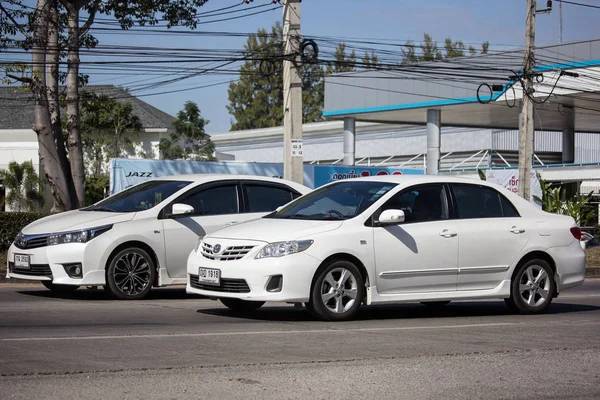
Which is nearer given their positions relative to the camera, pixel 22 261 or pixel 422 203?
pixel 422 203

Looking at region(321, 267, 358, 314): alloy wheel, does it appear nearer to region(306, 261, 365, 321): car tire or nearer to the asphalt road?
region(306, 261, 365, 321): car tire

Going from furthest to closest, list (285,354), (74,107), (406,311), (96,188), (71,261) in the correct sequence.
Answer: (96,188) < (74,107) < (71,261) < (406,311) < (285,354)

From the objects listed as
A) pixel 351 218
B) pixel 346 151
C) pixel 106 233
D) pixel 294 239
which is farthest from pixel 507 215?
pixel 346 151

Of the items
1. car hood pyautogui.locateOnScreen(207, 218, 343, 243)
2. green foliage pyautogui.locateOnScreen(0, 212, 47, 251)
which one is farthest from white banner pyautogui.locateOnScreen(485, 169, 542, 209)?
car hood pyautogui.locateOnScreen(207, 218, 343, 243)

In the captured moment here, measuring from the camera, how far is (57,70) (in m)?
22.7

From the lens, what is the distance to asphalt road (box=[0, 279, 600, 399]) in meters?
6.37

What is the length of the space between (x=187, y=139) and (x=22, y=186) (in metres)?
11.0

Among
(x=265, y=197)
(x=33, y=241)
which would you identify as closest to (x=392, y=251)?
(x=265, y=197)

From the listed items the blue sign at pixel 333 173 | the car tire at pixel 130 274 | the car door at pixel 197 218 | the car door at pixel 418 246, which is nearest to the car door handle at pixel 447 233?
the car door at pixel 418 246

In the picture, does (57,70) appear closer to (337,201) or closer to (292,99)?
(292,99)

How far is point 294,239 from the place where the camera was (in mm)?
9758

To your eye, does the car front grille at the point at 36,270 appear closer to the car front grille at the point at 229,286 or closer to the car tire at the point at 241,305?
the car tire at the point at 241,305

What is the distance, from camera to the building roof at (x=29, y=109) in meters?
47.0

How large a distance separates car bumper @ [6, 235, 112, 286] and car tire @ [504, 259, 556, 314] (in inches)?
203
